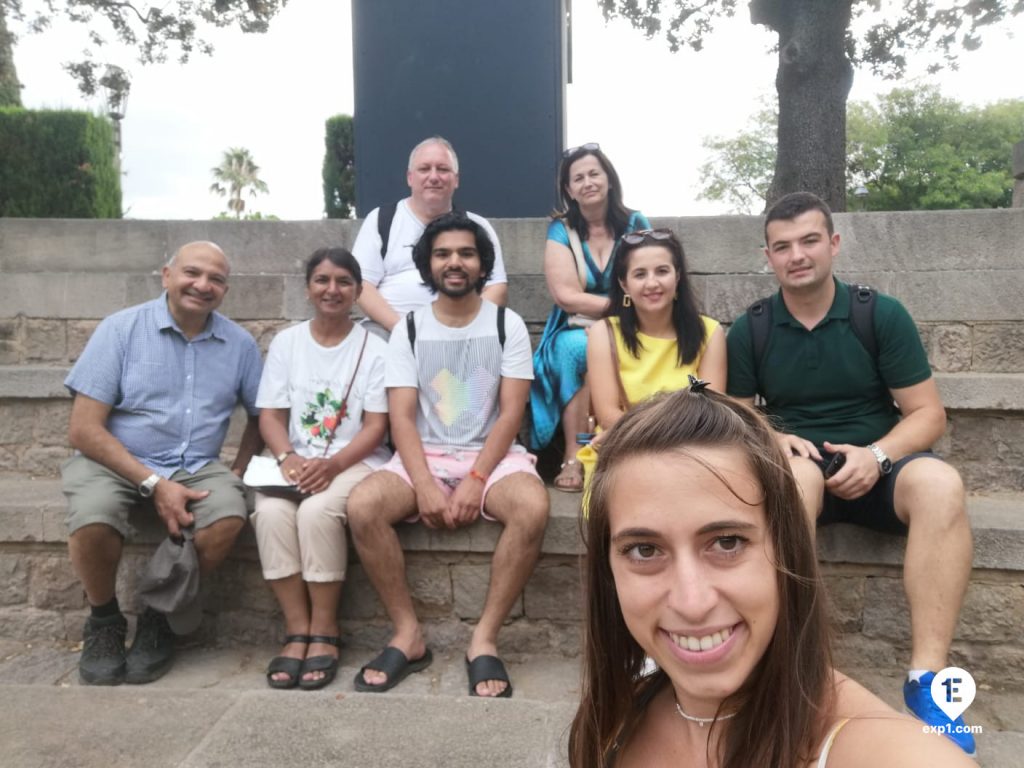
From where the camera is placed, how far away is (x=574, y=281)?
370 cm

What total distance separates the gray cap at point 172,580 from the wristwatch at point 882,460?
2416 millimetres

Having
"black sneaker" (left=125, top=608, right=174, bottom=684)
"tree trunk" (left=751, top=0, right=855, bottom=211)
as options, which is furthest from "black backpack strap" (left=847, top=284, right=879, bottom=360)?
"tree trunk" (left=751, top=0, right=855, bottom=211)

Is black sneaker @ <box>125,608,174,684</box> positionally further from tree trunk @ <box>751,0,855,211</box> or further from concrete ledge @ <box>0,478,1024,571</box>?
tree trunk @ <box>751,0,855,211</box>

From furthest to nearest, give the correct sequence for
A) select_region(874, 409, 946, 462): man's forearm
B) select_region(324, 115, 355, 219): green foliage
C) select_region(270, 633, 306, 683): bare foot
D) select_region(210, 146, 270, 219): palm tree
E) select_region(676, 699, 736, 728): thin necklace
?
select_region(210, 146, 270, 219): palm tree
select_region(324, 115, 355, 219): green foliage
select_region(270, 633, 306, 683): bare foot
select_region(874, 409, 946, 462): man's forearm
select_region(676, 699, 736, 728): thin necklace

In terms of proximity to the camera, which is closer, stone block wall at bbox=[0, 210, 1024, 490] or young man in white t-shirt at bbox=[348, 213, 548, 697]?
young man in white t-shirt at bbox=[348, 213, 548, 697]

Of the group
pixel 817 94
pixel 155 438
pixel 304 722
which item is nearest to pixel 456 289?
pixel 155 438

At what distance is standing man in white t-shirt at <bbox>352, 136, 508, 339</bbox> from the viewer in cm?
382

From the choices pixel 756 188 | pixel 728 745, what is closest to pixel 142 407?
pixel 728 745

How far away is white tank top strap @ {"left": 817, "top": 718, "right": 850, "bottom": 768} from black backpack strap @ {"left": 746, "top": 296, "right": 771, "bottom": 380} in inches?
82.4

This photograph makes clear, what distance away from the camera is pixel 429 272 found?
11.1ft

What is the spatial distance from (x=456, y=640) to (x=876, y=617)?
5.15 ft

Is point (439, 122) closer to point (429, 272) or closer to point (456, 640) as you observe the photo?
point (429, 272)

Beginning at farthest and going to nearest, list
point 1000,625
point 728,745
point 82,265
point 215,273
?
point 82,265
point 215,273
point 1000,625
point 728,745

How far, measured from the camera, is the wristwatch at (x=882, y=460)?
266cm
